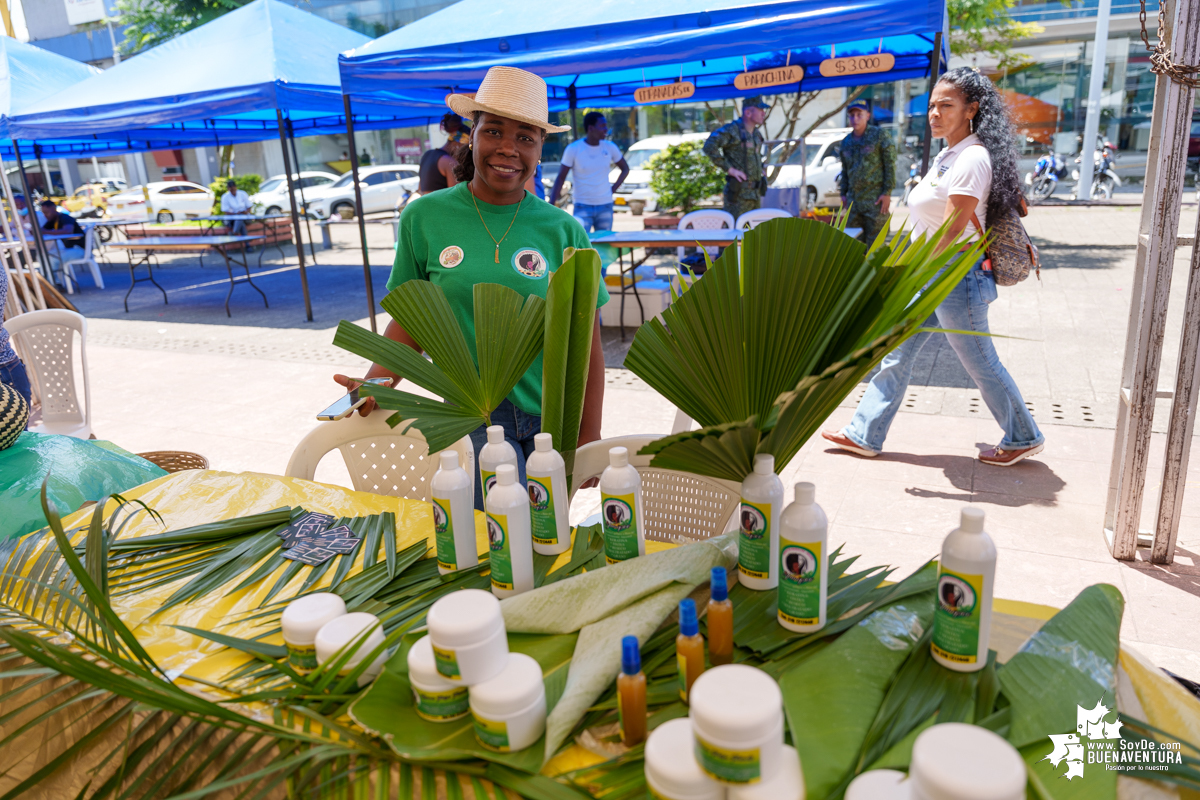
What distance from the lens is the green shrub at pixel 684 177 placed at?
34.6 feet

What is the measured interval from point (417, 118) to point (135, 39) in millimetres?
13407

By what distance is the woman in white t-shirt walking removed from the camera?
3.16 meters

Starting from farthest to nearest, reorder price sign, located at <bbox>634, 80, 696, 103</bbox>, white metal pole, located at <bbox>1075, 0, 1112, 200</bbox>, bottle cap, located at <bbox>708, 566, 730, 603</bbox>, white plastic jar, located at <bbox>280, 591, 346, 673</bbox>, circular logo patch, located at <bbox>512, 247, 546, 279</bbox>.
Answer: white metal pole, located at <bbox>1075, 0, 1112, 200</bbox>, price sign, located at <bbox>634, 80, 696, 103</bbox>, circular logo patch, located at <bbox>512, 247, 546, 279</bbox>, white plastic jar, located at <bbox>280, 591, 346, 673</bbox>, bottle cap, located at <bbox>708, 566, 730, 603</bbox>

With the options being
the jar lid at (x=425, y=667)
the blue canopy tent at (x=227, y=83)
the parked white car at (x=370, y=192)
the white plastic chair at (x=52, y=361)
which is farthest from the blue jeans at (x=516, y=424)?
the parked white car at (x=370, y=192)

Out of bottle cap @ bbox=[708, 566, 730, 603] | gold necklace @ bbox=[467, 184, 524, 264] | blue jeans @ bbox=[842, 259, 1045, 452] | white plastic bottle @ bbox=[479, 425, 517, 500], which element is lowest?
blue jeans @ bbox=[842, 259, 1045, 452]

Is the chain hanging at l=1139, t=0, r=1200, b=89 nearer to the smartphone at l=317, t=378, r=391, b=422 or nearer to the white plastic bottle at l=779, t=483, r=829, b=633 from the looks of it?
the white plastic bottle at l=779, t=483, r=829, b=633

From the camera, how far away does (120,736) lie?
4.14ft

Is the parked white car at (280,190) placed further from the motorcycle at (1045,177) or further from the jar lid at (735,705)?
the jar lid at (735,705)

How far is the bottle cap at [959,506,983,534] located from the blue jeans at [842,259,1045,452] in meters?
2.41

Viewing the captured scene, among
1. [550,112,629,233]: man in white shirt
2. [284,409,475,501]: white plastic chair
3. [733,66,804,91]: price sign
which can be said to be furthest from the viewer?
[550,112,629,233]: man in white shirt

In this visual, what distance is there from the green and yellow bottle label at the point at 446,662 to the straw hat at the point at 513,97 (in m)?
1.41

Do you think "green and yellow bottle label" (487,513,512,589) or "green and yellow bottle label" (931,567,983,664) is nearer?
"green and yellow bottle label" (931,567,983,664)

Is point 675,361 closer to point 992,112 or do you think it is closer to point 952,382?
point 992,112

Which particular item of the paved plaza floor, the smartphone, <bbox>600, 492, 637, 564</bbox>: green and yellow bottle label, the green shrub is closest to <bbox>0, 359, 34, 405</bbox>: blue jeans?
the paved plaza floor
